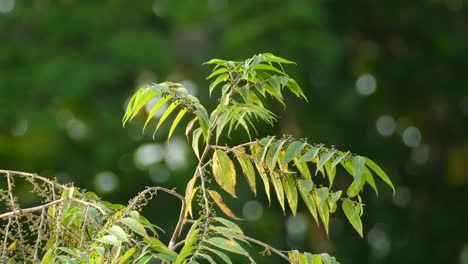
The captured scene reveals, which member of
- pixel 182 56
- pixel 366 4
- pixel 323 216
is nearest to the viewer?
pixel 323 216

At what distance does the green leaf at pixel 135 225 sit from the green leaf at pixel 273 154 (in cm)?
27

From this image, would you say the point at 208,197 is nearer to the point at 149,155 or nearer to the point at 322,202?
the point at 322,202

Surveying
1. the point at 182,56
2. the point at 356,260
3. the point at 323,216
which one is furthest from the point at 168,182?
the point at 323,216

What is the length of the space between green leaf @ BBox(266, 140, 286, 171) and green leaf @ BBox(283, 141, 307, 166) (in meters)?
0.02

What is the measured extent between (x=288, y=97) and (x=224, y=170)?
28.8 feet

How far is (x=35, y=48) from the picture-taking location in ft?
33.1

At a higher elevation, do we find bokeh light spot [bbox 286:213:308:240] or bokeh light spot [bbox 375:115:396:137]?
bokeh light spot [bbox 375:115:396:137]

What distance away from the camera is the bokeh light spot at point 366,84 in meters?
11.9

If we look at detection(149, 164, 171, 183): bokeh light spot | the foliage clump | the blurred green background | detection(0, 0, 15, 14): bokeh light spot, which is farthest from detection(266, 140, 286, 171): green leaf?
detection(0, 0, 15, 14): bokeh light spot

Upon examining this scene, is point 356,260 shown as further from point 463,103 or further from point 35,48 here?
point 35,48

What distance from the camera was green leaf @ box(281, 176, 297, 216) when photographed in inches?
92.3

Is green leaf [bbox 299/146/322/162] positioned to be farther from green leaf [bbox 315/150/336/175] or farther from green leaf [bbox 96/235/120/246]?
green leaf [bbox 96/235/120/246]

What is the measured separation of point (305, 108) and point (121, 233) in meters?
9.35

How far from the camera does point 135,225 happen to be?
2182 millimetres
